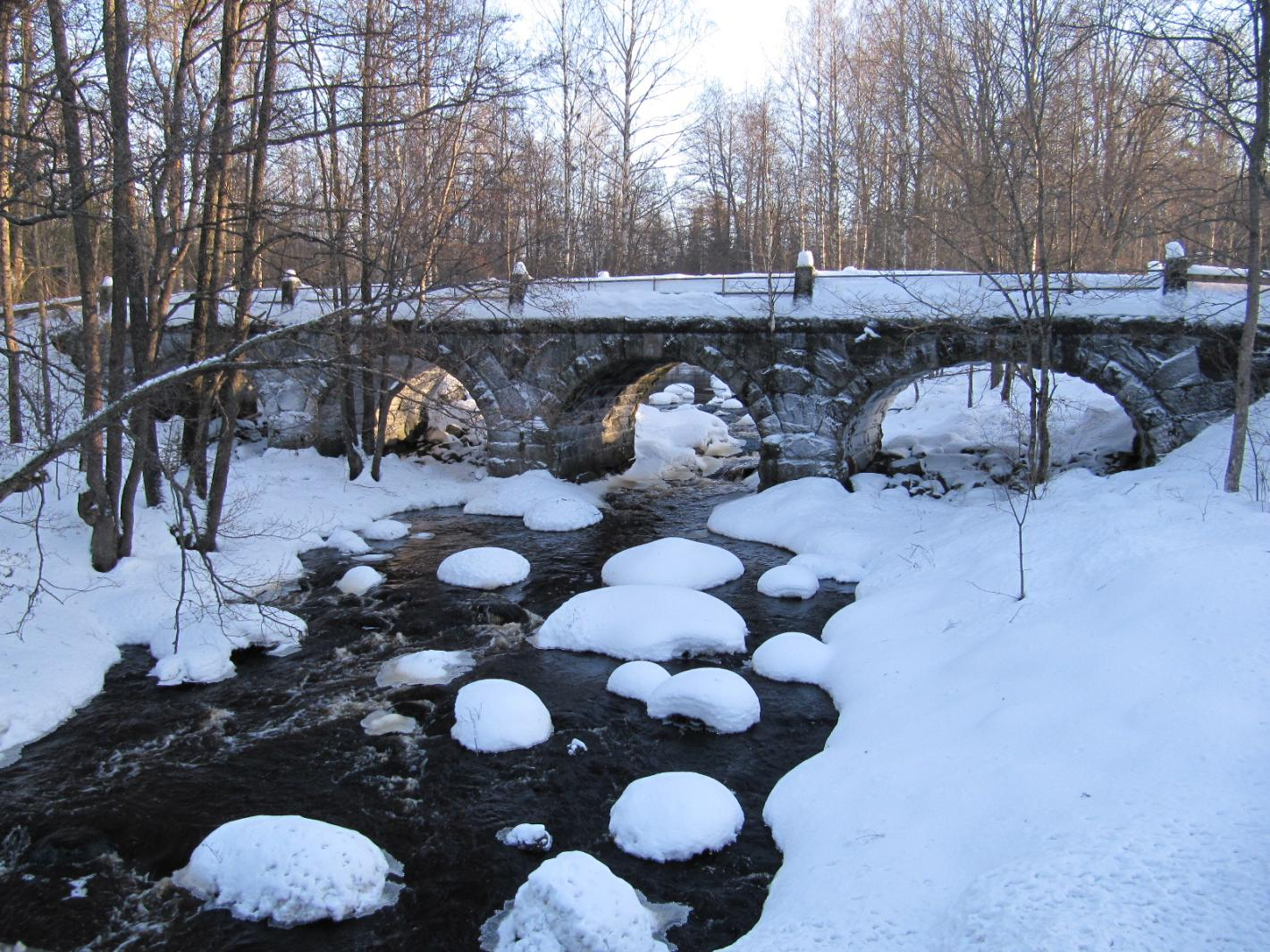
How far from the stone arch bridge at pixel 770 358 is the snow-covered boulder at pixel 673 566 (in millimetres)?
2915

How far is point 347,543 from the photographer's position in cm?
1564

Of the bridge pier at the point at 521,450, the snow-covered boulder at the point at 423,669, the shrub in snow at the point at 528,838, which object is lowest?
the shrub in snow at the point at 528,838

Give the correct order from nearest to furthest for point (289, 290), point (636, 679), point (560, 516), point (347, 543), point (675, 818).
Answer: point (675, 818) < point (636, 679) < point (347, 543) < point (560, 516) < point (289, 290)

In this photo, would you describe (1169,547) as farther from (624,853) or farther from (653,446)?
(653,446)

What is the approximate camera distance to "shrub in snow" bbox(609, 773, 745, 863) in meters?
6.89

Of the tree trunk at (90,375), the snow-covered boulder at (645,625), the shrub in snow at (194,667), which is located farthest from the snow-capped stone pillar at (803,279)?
the shrub in snow at (194,667)

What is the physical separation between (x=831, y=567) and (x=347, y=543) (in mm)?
8261

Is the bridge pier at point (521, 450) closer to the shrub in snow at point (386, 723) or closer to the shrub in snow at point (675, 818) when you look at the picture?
the shrub in snow at point (386, 723)

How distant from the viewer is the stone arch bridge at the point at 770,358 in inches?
583

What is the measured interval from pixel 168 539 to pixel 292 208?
7301mm

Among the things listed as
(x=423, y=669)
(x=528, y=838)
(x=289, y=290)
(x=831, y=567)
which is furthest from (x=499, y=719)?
(x=289, y=290)

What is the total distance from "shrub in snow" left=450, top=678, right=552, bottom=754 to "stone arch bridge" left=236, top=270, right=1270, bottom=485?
5.87 metres

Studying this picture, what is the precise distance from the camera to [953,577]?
11477 millimetres

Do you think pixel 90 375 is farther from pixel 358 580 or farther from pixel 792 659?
pixel 792 659
